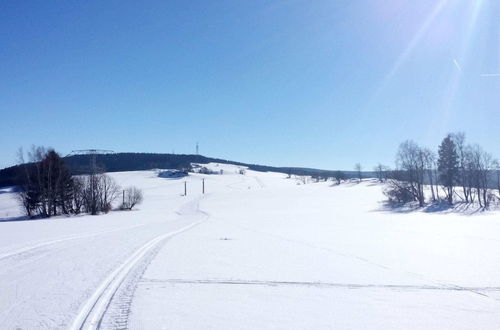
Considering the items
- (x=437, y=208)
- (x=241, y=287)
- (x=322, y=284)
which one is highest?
(x=241, y=287)

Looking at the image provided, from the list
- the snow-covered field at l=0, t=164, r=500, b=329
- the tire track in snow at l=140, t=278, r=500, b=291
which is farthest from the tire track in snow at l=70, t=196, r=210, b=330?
the tire track in snow at l=140, t=278, r=500, b=291

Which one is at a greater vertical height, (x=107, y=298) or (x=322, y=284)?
(x=107, y=298)

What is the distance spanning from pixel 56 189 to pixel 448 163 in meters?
64.4

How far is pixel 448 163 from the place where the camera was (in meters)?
61.3

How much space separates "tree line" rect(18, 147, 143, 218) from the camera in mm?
45094

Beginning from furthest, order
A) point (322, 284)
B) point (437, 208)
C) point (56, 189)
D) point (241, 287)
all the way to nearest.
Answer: point (437, 208) < point (56, 189) < point (322, 284) < point (241, 287)

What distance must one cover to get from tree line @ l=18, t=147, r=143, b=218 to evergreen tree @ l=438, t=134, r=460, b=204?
5740cm

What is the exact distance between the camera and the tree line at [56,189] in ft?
148

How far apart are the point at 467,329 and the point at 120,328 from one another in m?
5.52

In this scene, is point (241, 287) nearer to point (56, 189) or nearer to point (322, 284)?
point (322, 284)

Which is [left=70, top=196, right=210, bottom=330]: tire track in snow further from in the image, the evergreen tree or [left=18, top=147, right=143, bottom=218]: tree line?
the evergreen tree

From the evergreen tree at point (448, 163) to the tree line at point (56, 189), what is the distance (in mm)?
57404

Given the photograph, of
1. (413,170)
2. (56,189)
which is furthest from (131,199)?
(413,170)

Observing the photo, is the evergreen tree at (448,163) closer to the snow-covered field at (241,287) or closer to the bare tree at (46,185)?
the snow-covered field at (241,287)
